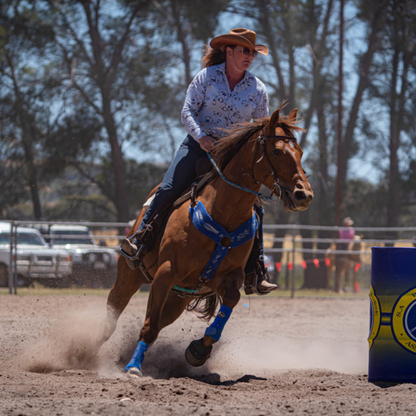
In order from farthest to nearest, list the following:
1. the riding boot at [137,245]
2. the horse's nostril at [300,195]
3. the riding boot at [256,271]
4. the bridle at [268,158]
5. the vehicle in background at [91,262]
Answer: the vehicle in background at [91,262] < the riding boot at [256,271] < the riding boot at [137,245] < the bridle at [268,158] < the horse's nostril at [300,195]

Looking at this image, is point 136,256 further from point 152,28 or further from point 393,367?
point 152,28

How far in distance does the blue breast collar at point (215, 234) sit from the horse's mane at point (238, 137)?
16.2 inches

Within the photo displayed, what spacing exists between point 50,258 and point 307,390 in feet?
33.2

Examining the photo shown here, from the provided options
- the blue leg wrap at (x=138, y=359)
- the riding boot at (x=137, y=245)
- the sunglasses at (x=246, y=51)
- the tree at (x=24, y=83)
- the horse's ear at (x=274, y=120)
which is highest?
the tree at (x=24, y=83)

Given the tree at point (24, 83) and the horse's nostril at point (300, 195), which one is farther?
the tree at point (24, 83)

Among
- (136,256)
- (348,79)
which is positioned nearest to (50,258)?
(136,256)

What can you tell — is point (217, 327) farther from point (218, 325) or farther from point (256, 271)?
point (256, 271)

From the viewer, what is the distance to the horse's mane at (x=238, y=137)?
4301 millimetres

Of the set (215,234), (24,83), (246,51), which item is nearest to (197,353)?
(215,234)

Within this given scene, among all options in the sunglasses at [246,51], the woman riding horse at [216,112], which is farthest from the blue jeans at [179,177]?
the sunglasses at [246,51]

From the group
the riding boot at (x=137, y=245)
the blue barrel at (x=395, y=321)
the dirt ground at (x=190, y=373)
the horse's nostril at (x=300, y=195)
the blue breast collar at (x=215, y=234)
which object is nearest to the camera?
the dirt ground at (x=190, y=373)

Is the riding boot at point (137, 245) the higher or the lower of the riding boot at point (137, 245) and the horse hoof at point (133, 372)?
the higher

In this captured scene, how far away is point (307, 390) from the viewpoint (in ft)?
14.0

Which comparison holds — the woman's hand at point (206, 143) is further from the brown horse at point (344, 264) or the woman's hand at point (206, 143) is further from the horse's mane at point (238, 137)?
the brown horse at point (344, 264)
